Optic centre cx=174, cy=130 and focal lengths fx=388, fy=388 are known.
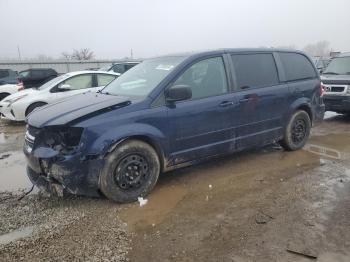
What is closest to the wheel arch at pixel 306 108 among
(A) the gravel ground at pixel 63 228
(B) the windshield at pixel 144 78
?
(B) the windshield at pixel 144 78

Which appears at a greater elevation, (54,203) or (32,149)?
(32,149)

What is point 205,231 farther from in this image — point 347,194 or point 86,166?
point 347,194

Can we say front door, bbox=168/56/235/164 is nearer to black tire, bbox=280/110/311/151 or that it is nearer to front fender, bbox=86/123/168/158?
front fender, bbox=86/123/168/158

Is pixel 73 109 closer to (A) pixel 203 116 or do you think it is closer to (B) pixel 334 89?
(A) pixel 203 116

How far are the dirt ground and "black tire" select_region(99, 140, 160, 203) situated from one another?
0.17 meters

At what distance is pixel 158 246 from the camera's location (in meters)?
3.69

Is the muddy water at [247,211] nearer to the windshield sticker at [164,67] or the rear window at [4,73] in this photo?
the windshield sticker at [164,67]

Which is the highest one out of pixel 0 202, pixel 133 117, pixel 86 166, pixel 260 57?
pixel 260 57

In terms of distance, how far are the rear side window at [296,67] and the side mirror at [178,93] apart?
2437mm

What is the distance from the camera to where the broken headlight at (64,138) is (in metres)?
4.45

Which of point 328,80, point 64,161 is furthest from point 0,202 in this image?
point 328,80

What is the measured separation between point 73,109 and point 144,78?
119 cm

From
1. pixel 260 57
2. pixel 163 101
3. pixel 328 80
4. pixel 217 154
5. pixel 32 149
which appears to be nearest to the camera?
pixel 32 149

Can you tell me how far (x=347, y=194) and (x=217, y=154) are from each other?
1787 mm
